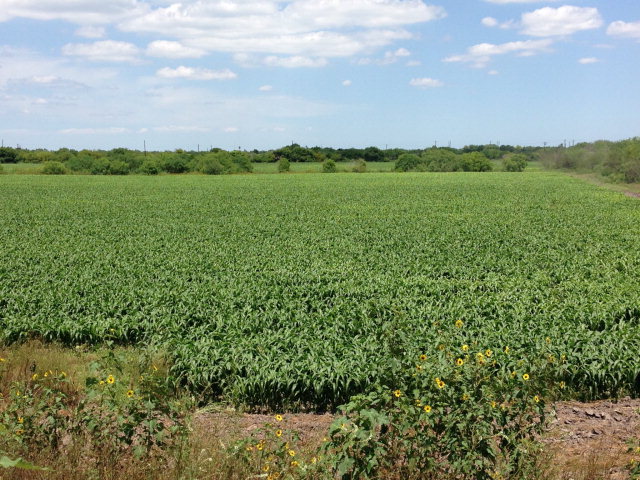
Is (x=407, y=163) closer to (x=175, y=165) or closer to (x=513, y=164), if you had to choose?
(x=513, y=164)

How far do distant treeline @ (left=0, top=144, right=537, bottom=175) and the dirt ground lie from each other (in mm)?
83344

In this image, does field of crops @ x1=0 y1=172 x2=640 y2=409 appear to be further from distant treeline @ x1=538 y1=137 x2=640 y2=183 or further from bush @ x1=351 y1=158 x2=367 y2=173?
bush @ x1=351 y1=158 x2=367 y2=173

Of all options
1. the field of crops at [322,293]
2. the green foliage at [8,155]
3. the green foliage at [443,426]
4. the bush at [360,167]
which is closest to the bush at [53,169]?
the green foliage at [8,155]

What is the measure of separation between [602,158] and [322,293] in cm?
8420

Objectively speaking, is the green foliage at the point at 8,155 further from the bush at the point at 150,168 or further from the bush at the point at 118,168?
the bush at the point at 150,168

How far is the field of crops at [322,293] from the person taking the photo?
897 cm

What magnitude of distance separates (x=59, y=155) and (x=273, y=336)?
10408cm

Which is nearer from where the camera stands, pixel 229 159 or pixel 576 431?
pixel 576 431

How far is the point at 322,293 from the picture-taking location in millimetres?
13445

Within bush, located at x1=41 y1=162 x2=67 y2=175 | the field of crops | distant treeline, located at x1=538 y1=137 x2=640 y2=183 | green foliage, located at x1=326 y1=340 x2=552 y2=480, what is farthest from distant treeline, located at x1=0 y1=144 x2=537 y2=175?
green foliage, located at x1=326 y1=340 x2=552 y2=480

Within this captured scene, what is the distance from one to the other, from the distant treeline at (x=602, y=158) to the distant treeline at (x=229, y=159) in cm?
568

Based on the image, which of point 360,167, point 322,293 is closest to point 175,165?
point 360,167

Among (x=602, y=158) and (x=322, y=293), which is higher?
(x=602, y=158)

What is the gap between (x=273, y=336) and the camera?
10141 millimetres
